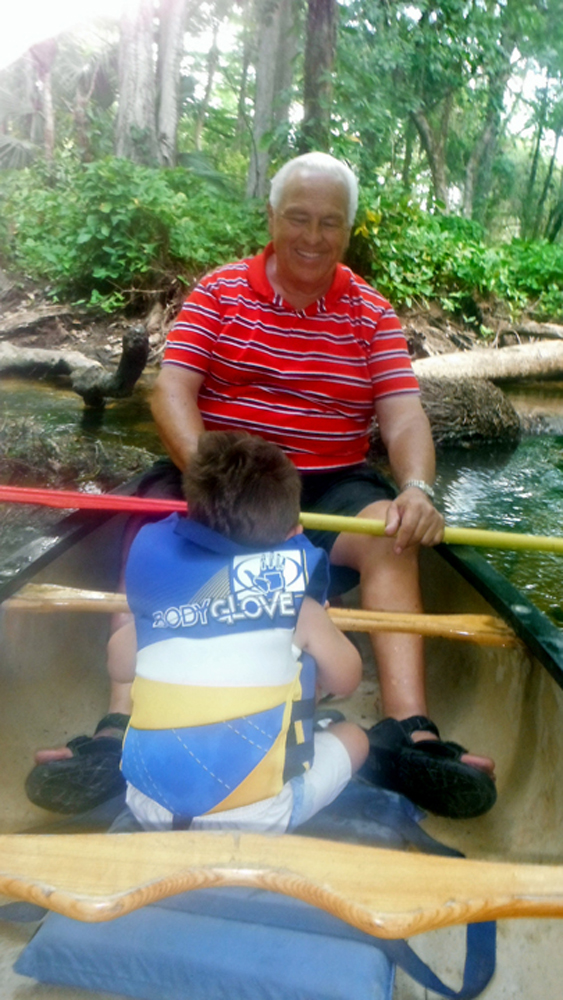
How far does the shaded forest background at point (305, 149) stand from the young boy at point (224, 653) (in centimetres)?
504

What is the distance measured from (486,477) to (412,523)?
2.78m

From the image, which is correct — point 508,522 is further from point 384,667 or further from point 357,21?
point 357,21

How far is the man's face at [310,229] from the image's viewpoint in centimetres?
184

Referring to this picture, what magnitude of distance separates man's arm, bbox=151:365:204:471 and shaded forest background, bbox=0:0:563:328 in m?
4.13

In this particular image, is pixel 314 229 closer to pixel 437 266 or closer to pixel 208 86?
pixel 437 266

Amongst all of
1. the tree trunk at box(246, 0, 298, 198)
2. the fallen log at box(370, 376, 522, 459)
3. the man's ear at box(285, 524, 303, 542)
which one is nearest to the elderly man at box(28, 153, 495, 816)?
the man's ear at box(285, 524, 303, 542)

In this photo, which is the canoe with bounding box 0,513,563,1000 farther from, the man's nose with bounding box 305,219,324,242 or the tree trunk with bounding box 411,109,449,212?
the tree trunk with bounding box 411,109,449,212

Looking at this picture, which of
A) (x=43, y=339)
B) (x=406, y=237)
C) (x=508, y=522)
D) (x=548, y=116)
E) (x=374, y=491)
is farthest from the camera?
(x=548, y=116)

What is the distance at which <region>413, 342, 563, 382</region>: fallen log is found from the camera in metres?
5.43

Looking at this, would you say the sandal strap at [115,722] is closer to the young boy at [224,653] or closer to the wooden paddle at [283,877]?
the young boy at [224,653]

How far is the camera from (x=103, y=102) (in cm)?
1533

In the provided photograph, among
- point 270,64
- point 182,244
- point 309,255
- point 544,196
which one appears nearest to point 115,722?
point 309,255

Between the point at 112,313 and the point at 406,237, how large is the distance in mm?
2633

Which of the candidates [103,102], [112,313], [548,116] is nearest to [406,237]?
[112,313]
